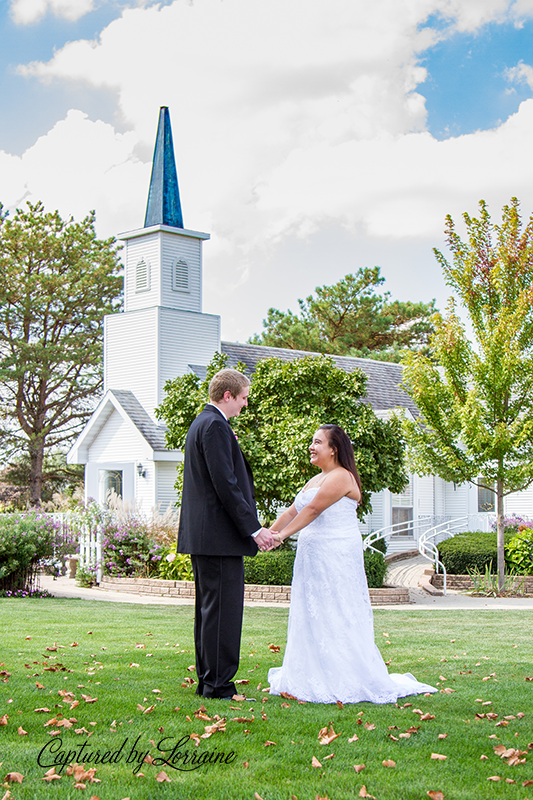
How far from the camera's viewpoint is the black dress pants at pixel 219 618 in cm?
502

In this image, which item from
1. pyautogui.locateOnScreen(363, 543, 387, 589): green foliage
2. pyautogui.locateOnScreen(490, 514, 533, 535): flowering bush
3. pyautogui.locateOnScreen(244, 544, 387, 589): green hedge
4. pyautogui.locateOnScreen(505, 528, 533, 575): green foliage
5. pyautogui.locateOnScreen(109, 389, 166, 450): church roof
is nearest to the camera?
pyautogui.locateOnScreen(244, 544, 387, 589): green hedge

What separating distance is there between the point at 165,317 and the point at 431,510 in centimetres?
969

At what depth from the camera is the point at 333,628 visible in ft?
17.9

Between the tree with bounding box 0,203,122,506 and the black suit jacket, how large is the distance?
29369mm

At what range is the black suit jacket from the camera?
4980mm

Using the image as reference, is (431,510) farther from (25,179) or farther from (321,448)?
(25,179)

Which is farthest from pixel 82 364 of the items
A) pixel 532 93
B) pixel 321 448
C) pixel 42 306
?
pixel 321 448

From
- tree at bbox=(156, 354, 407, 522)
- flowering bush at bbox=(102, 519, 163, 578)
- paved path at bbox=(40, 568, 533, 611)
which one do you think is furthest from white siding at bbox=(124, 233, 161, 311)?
paved path at bbox=(40, 568, 533, 611)

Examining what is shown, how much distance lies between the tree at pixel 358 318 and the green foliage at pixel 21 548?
2609 centimetres

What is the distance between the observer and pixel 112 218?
37.8 meters

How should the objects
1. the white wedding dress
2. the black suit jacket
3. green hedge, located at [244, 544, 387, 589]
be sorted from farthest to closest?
1. green hedge, located at [244, 544, 387, 589]
2. the white wedding dress
3. the black suit jacket

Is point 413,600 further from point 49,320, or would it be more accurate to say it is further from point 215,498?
point 49,320

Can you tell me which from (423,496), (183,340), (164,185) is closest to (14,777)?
(183,340)

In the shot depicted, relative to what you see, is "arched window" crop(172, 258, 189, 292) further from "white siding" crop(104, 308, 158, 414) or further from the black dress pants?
the black dress pants
